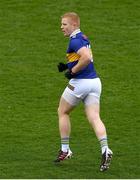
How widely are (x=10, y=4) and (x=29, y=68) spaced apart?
4.11 metres

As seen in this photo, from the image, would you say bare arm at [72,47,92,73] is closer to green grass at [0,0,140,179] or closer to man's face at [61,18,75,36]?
man's face at [61,18,75,36]

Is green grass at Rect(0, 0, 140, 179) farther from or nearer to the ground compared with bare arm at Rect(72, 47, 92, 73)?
nearer to the ground

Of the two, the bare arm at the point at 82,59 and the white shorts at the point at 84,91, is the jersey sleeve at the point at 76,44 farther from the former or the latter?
the white shorts at the point at 84,91

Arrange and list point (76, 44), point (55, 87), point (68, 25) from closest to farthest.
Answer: point (76, 44)
point (68, 25)
point (55, 87)

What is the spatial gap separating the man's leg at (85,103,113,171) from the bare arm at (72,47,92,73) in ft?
1.88

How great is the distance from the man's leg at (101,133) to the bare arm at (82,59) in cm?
57

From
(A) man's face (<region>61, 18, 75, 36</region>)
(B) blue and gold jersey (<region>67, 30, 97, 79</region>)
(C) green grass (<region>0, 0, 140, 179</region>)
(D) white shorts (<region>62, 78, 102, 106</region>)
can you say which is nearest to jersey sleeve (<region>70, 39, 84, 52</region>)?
(B) blue and gold jersey (<region>67, 30, 97, 79</region>)

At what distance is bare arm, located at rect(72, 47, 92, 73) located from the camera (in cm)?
1024

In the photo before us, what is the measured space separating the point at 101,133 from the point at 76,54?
110cm

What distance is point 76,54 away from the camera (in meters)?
10.4

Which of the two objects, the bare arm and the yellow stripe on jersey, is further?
the yellow stripe on jersey

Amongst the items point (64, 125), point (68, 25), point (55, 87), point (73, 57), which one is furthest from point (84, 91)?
point (55, 87)

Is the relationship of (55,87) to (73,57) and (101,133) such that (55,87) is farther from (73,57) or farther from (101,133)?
(101,133)

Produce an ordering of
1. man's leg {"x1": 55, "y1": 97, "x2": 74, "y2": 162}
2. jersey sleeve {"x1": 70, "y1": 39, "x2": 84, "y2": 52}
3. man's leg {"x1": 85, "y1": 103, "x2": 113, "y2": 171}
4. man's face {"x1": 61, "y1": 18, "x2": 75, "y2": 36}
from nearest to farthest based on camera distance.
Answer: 1. man's leg {"x1": 85, "y1": 103, "x2": 113, "y2": 171}
2. jersey sleeve {"x1": 70, "y1": 39, "x2": 84, "y2": 52}
3. man's face {"x1": 61, "y1": 18, "x2": 75, "y2": 36}
4. man's leg {"x1": 55, "y1": 97, "x2": 74, "y2": 162}
